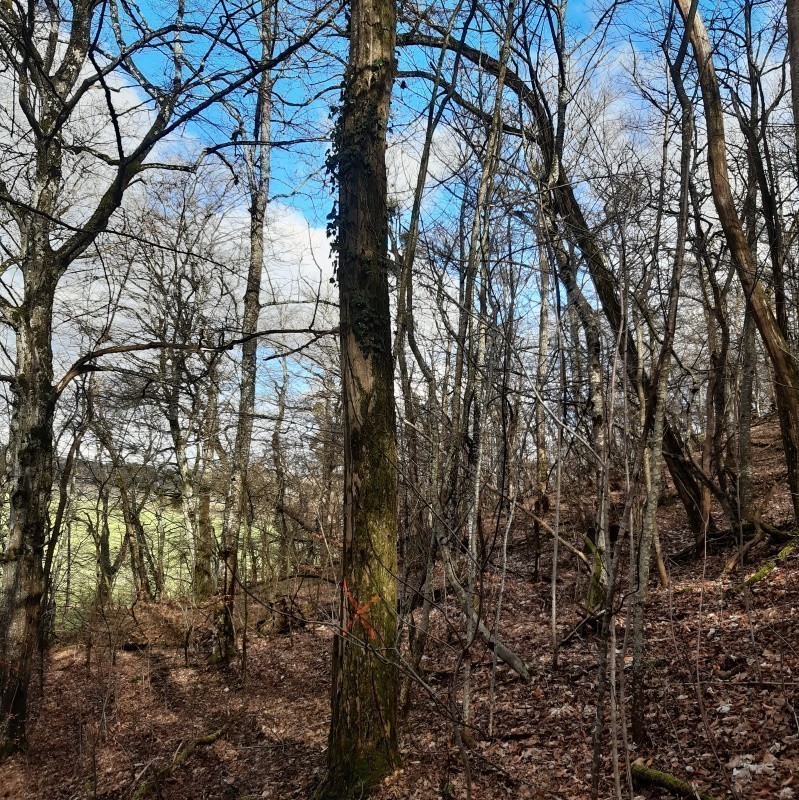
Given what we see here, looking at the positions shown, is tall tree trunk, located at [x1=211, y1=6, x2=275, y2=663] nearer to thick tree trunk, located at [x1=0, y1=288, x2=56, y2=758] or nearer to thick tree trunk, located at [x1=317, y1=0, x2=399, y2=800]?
thick tree trunk, located at [x1=0, y1=288, x2=56, y2=758]

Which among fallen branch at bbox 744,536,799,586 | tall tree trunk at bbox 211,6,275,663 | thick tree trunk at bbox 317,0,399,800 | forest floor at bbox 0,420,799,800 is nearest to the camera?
forest floor at bbox 0,420,799,800

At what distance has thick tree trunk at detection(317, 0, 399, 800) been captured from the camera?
11.8 ft

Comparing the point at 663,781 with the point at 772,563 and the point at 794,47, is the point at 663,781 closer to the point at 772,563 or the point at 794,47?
the point at 772,563

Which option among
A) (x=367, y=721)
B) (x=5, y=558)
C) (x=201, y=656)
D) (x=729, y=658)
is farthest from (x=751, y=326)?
(x=201, y=656)

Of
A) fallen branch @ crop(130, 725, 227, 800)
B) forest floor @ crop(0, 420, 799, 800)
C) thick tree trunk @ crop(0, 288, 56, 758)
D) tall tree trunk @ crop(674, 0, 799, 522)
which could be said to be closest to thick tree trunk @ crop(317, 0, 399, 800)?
forest floor @ crop(0, 420, 799, 800)

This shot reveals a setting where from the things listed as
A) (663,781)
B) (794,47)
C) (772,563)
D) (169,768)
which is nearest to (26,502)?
(169,768)

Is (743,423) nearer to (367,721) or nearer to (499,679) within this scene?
(499,679)

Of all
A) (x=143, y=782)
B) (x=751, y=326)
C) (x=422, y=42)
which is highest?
(x=422, y=42)

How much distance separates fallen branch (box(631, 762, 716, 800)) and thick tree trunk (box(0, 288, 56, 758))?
5.60 meters

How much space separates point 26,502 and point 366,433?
4007mm

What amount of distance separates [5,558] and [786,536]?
26.5 ft

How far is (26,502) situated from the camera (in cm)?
564

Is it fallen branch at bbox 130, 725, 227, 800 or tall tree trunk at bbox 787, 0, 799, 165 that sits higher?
tall tree trunk at bbox 787, 0, 799, 165

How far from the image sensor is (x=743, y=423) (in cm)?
610
